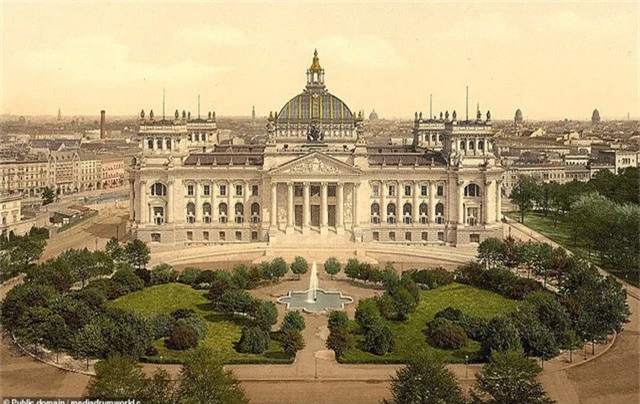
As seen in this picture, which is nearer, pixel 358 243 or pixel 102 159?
pixel 358 243

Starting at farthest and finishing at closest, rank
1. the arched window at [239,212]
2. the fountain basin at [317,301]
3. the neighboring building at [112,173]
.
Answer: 1. the neighboring building at [112,173]
2. the arched window at [239,212]
3. the fountain basin at [317,301]

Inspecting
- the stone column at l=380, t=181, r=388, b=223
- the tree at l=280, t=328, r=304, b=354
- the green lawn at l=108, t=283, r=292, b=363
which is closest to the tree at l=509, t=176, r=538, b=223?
the stone column at l=380, t=181, r=388, b=223

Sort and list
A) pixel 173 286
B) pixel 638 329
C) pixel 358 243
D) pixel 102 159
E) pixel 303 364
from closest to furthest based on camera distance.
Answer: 1. pixel 303 364
2. pixel 638 329
3. pixel 173 286
4. pixel 358 243
5. pixel 102 159

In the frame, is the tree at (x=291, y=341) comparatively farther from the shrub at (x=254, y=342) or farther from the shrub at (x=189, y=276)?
the shrub at (x=189, y=276)

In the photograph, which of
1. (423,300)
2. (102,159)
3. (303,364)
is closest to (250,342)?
(303,364)

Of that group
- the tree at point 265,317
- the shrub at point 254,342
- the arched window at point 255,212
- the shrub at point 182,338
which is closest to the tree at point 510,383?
the shrub at point 254,342

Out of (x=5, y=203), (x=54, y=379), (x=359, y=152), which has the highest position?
(x=359, y=152)

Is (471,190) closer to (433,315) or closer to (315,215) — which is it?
(315,215)

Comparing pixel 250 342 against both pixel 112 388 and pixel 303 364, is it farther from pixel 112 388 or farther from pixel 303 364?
pixel 112 388
